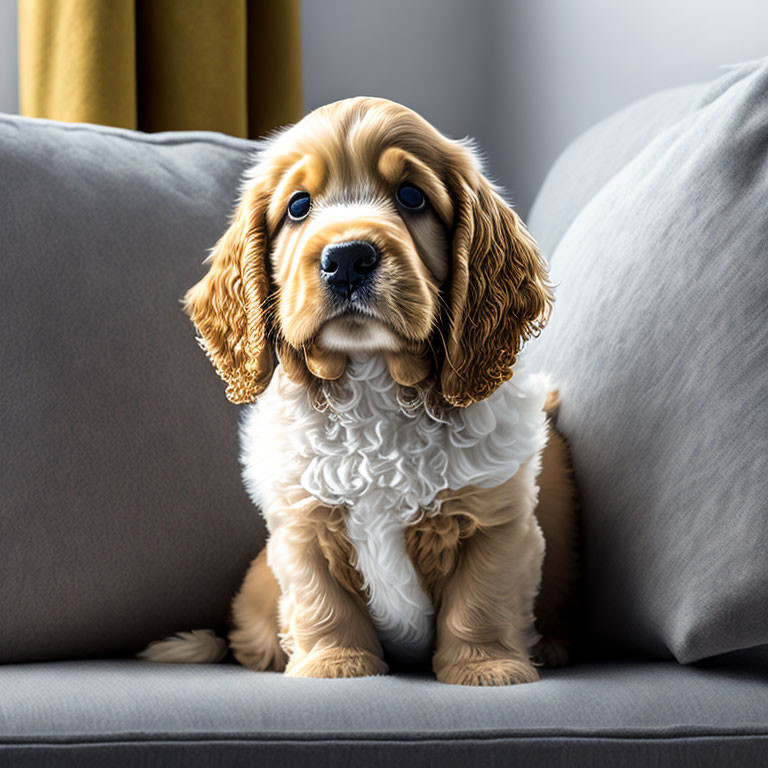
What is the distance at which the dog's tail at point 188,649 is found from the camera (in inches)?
47.1

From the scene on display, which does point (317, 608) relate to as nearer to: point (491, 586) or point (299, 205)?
point (491, 586)

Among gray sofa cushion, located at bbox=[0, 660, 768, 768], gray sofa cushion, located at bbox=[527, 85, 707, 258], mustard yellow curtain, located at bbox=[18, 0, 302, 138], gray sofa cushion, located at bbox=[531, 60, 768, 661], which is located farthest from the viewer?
mustard yellow curtain, located at bbox=[18, 0, 302, 138]

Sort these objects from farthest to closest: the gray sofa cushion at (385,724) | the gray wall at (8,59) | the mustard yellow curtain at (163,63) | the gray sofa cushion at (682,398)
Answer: the gray wall at (8,59)
the mustard yellow curtain at (163,63)
the gray sofa cushion at (682,398)
the gray sofa cushion at (385,724)

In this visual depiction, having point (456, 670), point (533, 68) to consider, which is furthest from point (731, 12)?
point (456, 670)

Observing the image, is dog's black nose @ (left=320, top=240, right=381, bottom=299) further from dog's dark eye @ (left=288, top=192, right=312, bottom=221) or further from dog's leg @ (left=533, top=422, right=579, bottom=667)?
dog's leg @ (left=533, top=422, right=579, bottom=667)

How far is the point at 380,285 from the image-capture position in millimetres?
916

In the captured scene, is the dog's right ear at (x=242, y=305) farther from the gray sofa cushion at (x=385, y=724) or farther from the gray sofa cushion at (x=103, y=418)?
the gray sofa cushion at (x=385, y=724)

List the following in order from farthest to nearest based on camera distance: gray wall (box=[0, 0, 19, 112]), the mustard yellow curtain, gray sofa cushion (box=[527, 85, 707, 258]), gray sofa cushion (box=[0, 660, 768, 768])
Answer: gray wall (box=[0, 0, 19, 112]), the mustard yellow curtain, gray sofa cushion (box=[527, 85, 707, 258]), gray sofa cushion (box=[0, 660, 768, 768])

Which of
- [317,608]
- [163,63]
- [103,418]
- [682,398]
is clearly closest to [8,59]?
[163,63]

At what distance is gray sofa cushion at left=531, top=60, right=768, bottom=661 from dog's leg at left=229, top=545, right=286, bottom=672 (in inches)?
15.4

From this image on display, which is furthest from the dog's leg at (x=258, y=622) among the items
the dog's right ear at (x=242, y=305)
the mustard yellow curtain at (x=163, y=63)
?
the mustard yellow curtain at (x=163, y=63)

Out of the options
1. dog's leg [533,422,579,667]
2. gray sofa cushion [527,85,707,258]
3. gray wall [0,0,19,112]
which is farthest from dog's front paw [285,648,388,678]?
gray wall [0,0,19,112]

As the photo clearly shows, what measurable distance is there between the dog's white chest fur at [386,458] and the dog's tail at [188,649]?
270 millimetres

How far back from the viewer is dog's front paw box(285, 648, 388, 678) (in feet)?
3.33
